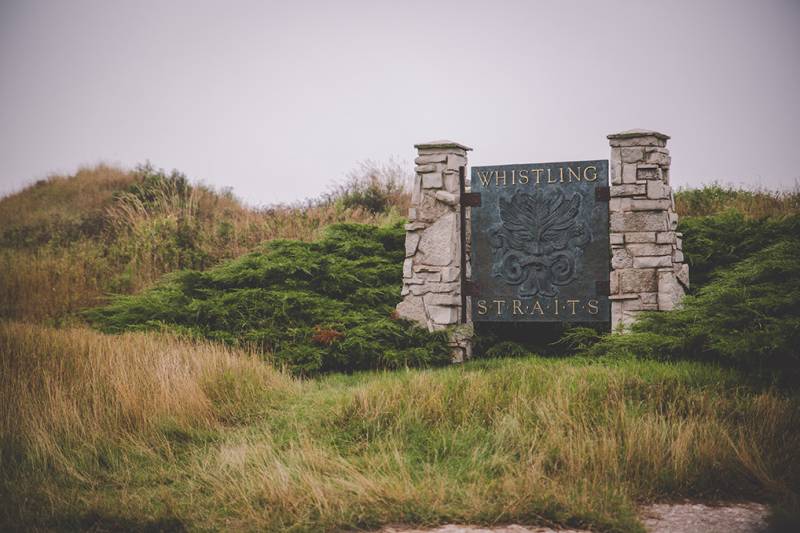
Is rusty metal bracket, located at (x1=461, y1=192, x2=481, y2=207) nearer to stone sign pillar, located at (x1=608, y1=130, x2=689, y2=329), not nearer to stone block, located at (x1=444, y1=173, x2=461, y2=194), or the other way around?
stone block, located at (x1=444, y1=173, x2=461, y2=194)

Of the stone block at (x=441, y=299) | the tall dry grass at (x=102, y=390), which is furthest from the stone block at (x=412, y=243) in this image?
the tall dry grass at (x=102, y=390)

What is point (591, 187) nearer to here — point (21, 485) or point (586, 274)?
point (586, 274)

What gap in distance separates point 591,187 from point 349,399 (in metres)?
4.47

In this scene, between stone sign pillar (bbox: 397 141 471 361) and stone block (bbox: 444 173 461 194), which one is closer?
stone sign pillar (bbox: 397 141 471 361)

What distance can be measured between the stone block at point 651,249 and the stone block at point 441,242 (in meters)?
2.30

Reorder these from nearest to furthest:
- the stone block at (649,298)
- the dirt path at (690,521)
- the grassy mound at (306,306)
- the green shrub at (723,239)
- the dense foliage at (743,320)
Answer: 1. the dirt path at (690,521)
2. the dense foliage at (743,320)
3. the stone block at (649,298)
4. the grassy mound at (306,306)
5. the green shrub at (723,239)

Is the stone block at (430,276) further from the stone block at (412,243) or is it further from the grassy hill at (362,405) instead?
the grassy hill at (362,405)

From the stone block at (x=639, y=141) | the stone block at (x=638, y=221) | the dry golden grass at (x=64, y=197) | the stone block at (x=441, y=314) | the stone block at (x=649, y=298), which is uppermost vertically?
the dry golden grass at (x=64, y=197)

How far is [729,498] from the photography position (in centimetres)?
513

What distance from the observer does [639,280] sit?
922 cm

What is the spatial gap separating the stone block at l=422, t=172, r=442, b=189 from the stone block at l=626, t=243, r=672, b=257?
2.64 metres

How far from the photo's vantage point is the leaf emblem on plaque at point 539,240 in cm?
950

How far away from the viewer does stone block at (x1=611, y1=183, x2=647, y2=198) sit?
9211 millimetres

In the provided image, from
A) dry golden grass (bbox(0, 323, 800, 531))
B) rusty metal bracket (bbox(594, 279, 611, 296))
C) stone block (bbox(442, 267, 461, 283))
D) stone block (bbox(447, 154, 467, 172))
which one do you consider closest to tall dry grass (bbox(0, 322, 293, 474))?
dry golden grass (bbox(0, 323, 800, 531))
